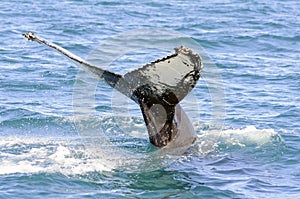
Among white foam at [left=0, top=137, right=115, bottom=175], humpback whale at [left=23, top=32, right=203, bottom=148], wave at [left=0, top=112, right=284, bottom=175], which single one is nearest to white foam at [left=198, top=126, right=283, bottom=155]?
wave at [left=0, top=112, right=284, bottom=175]

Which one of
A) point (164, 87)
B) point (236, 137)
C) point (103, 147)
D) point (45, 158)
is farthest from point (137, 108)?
point (164, 87)

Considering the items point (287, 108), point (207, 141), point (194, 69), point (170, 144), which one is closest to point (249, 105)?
point (287, 108)

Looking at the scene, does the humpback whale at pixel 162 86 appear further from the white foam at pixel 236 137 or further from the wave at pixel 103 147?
the white foam at pixel 236 137

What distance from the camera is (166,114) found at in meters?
8.55

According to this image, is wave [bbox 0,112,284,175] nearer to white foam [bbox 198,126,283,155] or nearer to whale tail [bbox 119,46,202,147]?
white foam [bbox 198,126,283,155]

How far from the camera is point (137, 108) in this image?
13.3 m

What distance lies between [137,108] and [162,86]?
536 centimetres

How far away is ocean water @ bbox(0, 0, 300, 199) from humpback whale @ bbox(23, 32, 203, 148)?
0.99 feet

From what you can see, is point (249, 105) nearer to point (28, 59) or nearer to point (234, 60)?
point (234, 60)

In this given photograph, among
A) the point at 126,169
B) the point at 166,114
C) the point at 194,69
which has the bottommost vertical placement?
the point at 126,169

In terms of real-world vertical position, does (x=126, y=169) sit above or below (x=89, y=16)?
below

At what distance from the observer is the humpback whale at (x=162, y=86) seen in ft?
24.6

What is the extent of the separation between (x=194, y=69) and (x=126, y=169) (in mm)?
1889

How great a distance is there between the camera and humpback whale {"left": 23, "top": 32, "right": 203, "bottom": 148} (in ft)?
24.6
